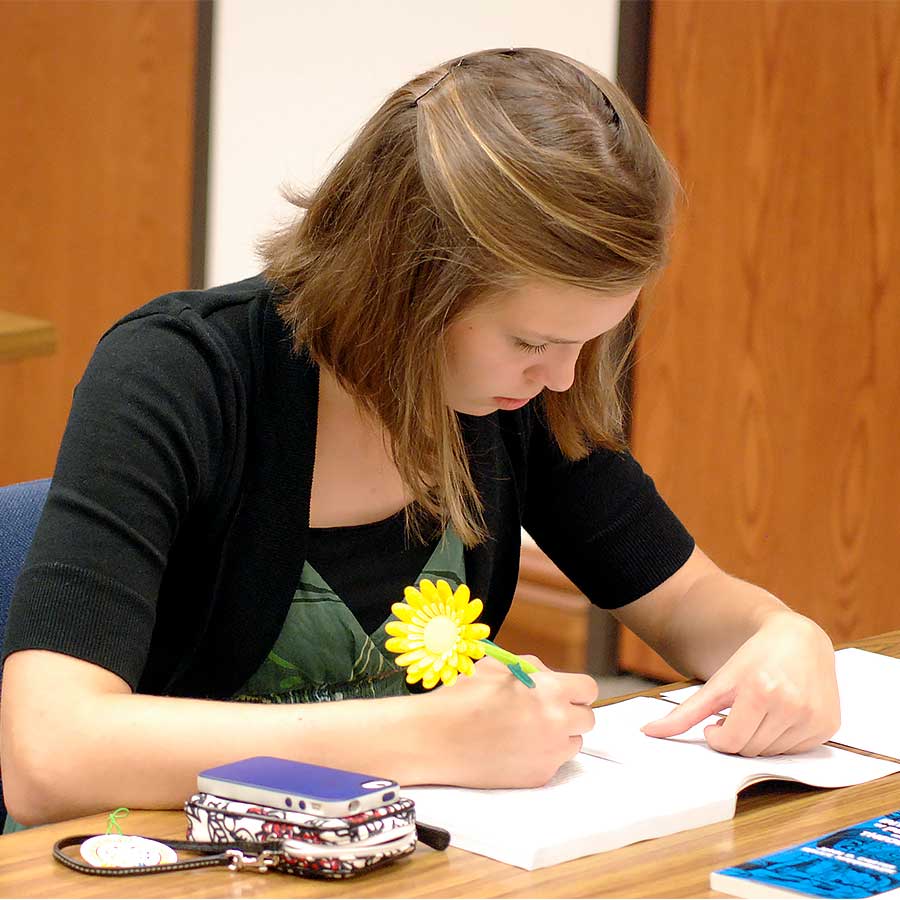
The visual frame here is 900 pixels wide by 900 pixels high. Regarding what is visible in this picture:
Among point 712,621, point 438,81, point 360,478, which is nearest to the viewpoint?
point 438,81

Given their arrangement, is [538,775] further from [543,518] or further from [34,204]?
[34,204]

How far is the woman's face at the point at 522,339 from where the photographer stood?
1180mm

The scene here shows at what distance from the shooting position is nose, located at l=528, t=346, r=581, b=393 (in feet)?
4.06

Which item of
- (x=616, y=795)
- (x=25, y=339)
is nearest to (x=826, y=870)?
(x=616, y=795)

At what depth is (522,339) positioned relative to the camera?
3.97ft

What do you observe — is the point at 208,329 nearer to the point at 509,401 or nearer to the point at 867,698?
the point at 509,401

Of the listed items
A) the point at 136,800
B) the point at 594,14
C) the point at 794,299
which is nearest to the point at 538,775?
the point at 136,800

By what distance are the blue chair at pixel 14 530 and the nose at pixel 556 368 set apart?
479 millimetres

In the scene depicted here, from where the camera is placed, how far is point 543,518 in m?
1.59

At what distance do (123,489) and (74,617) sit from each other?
11 cm

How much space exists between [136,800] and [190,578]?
323mm

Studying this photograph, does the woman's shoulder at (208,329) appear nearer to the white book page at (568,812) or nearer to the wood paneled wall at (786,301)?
the white book page at (568,812)

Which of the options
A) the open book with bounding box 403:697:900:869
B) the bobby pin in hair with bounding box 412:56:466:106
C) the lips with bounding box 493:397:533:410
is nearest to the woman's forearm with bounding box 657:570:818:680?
the open book with bounding box 403:697:900:869

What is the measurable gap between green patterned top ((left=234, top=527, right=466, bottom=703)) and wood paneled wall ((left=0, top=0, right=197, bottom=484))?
A: 290 cm
